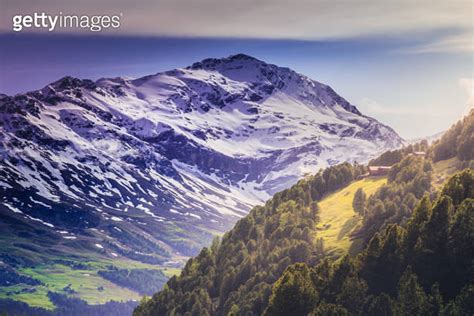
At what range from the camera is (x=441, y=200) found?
131 m

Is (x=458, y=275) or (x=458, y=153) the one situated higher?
(x=458, y=153)

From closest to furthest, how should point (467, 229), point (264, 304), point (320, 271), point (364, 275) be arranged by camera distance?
point (467, 229), point (364, 275), point (320, 271), point (264, 304)

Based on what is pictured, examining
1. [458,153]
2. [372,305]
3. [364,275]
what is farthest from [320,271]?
[458,153]

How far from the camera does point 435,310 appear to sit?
374 feet

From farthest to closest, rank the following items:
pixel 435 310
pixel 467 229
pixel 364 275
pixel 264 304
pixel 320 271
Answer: pixel 264 304 → pixel 320 271 → pixel 364 275 → pixel 467 229 → pixel 435 310

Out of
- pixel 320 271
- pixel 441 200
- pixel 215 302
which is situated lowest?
pixel 215 302

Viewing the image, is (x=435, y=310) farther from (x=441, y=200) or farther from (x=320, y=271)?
(x=320, y=271)

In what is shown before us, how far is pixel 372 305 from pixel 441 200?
2220 centimetres

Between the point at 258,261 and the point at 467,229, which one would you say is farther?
the point at 258,261

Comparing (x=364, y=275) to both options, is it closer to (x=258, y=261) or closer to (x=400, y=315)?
(x=400, y=315)

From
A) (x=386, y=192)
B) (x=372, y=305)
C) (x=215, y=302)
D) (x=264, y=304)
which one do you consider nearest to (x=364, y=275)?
(x=372, y=305)

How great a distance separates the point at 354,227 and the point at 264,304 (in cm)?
3952

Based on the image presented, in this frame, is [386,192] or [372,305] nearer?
[372,305]

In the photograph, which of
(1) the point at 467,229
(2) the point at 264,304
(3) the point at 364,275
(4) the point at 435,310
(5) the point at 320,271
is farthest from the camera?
(2) the point at 264,304
